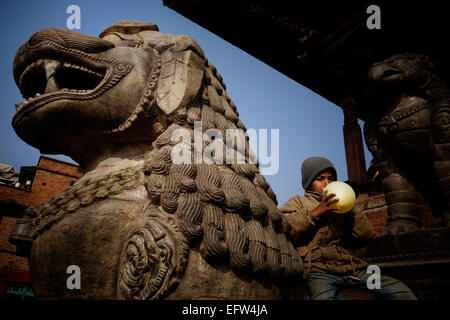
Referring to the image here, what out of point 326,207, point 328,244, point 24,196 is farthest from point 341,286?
point 24,196

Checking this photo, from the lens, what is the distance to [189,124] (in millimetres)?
1571

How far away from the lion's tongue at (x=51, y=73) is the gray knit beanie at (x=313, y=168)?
71.0 inches

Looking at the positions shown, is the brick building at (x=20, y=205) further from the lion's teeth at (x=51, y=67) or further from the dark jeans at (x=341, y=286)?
the dark jeans at (x=341, y=286)

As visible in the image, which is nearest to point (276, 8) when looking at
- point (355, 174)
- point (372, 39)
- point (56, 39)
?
point (372, 39)

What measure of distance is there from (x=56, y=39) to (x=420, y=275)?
9.99ft

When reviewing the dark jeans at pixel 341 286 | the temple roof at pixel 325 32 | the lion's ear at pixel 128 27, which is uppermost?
the temple roof at pixel 325 32

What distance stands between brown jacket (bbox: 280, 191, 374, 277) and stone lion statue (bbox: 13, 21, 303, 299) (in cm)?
30

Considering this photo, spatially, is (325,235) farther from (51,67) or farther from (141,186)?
(51,67)

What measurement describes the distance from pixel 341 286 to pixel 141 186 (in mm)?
1272

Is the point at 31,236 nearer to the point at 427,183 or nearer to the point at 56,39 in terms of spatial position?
the point at 56,39

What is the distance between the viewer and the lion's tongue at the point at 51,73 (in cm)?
165

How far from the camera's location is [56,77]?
5.55 feet

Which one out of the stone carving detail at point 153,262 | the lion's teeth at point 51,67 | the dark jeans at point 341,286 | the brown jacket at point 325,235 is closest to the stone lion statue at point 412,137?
the brown jacket at point 325,235

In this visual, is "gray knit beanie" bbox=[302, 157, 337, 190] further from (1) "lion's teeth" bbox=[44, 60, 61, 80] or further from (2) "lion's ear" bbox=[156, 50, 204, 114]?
(1) "lion's teeth" bbox=[44, 60, 61, 80]
